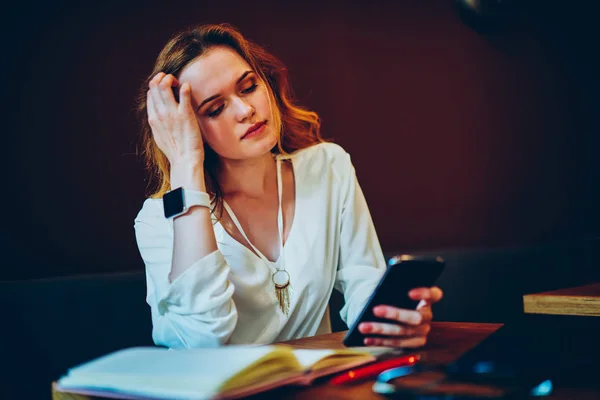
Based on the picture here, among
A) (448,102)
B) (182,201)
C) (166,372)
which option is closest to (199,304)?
(182,201)

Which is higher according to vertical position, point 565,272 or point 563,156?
point 563,156

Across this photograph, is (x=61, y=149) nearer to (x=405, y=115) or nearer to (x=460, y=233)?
(x=405, y=115)

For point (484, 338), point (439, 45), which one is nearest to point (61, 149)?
point (484, 338)

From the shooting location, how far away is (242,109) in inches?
65.2

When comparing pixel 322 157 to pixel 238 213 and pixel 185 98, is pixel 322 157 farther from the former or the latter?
pixel 185 98

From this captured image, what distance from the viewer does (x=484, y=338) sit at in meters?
1.27

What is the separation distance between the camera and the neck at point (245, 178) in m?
1.87

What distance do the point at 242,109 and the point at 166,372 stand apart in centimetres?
92

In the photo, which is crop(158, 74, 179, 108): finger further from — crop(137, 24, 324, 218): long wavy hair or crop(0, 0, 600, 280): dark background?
crop(0, 0, 600, 280): dark background

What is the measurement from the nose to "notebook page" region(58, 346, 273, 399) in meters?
0.80

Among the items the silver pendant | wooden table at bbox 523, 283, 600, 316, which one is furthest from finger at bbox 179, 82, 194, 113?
wooden table at bbox 523, 283, 600, 316

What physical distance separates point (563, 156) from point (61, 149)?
1941 mm

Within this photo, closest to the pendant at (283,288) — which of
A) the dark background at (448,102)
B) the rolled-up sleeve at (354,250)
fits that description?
the rolled-up sleeve at (354,250)

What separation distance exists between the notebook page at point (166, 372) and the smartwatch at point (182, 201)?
574 mm
